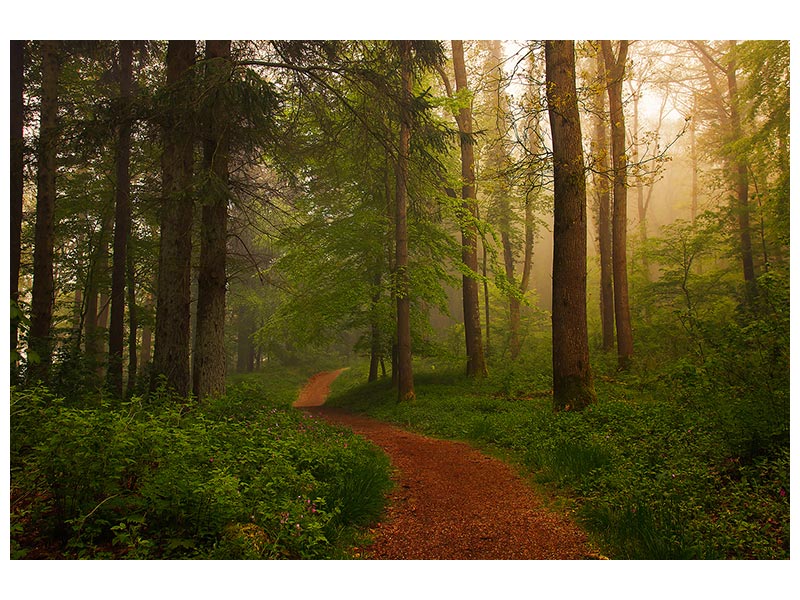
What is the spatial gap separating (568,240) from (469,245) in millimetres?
6337

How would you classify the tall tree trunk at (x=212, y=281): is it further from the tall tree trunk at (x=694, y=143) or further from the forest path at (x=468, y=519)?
the tall tree trunk at (x=694, y=143)

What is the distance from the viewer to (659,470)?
13.9 feet

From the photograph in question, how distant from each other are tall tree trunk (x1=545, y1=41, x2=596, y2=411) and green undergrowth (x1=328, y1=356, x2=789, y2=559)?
21.6 inches

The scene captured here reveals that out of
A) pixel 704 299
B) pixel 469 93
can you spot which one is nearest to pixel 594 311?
pixel 704 299

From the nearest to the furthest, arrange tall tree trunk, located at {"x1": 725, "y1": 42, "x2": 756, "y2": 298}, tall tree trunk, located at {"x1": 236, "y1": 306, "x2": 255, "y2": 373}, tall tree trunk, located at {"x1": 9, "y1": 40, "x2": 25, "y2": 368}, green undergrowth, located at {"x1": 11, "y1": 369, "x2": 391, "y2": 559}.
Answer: green undergrowth, located at {"x1": 11, "y1": 369, "x2": 391, "y2": 559} → tall tree trunk, located at {"x1": 9, "y1": 40, "x2": 25, "y2": 368} → tall tree trunk, located at {"x1": 725, "y1": 42, "x2": 756, "y2": 298} → tall tree trunk, located at {"x1": 236, "y1": 306, "x2": 255, "y2": 373}

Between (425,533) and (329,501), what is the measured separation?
867mm

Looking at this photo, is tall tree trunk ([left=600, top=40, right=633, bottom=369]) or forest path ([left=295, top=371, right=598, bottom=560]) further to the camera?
tall tree trunk ([left=600, top=40, right=633, bottom=369])

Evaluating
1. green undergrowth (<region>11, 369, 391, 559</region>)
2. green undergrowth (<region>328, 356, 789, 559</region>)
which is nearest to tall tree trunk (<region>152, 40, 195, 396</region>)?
green undergrowth (<region>11, 369, 391, 559</region>)

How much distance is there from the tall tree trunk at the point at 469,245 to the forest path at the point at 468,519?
7132 millimetres

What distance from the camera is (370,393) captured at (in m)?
15.0

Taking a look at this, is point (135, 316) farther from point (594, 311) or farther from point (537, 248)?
point (537, 248)

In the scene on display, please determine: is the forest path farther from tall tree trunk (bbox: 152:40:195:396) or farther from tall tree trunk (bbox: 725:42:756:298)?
tall tree trunk (bbox: 725:42:756:298)

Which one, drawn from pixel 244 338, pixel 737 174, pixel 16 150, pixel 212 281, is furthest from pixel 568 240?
pixel 244 338

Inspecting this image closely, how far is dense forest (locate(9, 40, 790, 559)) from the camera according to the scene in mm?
3320
